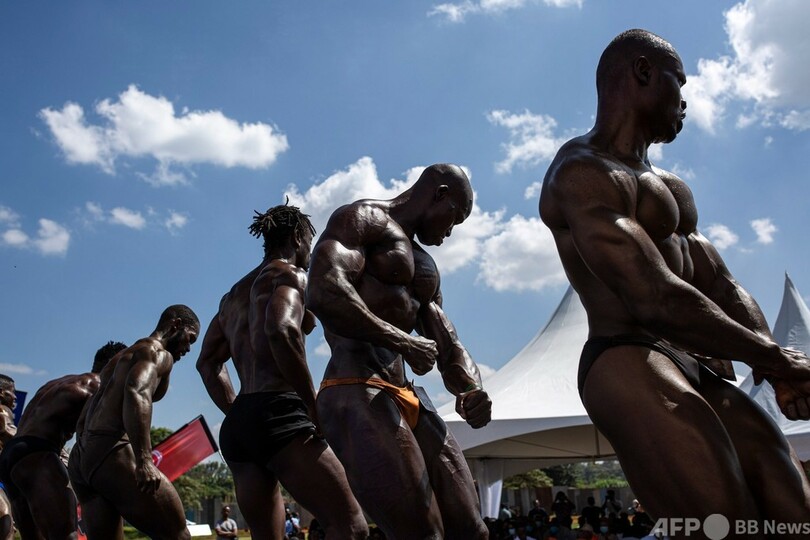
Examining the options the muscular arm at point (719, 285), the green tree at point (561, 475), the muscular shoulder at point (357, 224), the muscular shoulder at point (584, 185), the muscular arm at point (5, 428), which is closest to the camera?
the muscular shoulder at point (584, 185)

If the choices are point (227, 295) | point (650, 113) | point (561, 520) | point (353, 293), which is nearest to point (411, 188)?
point (353, 293)

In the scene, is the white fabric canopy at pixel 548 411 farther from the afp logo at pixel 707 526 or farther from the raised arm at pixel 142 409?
the afp logo at pixel 707 526

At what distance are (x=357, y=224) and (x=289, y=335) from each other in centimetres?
101

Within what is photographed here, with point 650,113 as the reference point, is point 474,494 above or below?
below

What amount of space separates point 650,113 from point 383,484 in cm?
175

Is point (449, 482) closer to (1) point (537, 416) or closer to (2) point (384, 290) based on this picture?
(2) point (384, 290)

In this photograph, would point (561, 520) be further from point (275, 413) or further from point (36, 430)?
point (275, 413)

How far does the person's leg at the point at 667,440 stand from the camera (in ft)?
7.93

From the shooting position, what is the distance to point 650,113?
3.07m

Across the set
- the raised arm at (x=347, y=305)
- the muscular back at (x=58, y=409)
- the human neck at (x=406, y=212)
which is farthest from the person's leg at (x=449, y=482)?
the muscular back at (x=58, y=409)

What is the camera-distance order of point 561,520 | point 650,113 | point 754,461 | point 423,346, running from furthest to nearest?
1. point 561,520
2. point 423,346
3. point 650,113
4. point 754,461

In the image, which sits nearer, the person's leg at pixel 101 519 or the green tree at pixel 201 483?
the person's leg at pixel 101 519

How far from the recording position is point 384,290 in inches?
143

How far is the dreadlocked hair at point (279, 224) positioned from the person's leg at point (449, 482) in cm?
205
